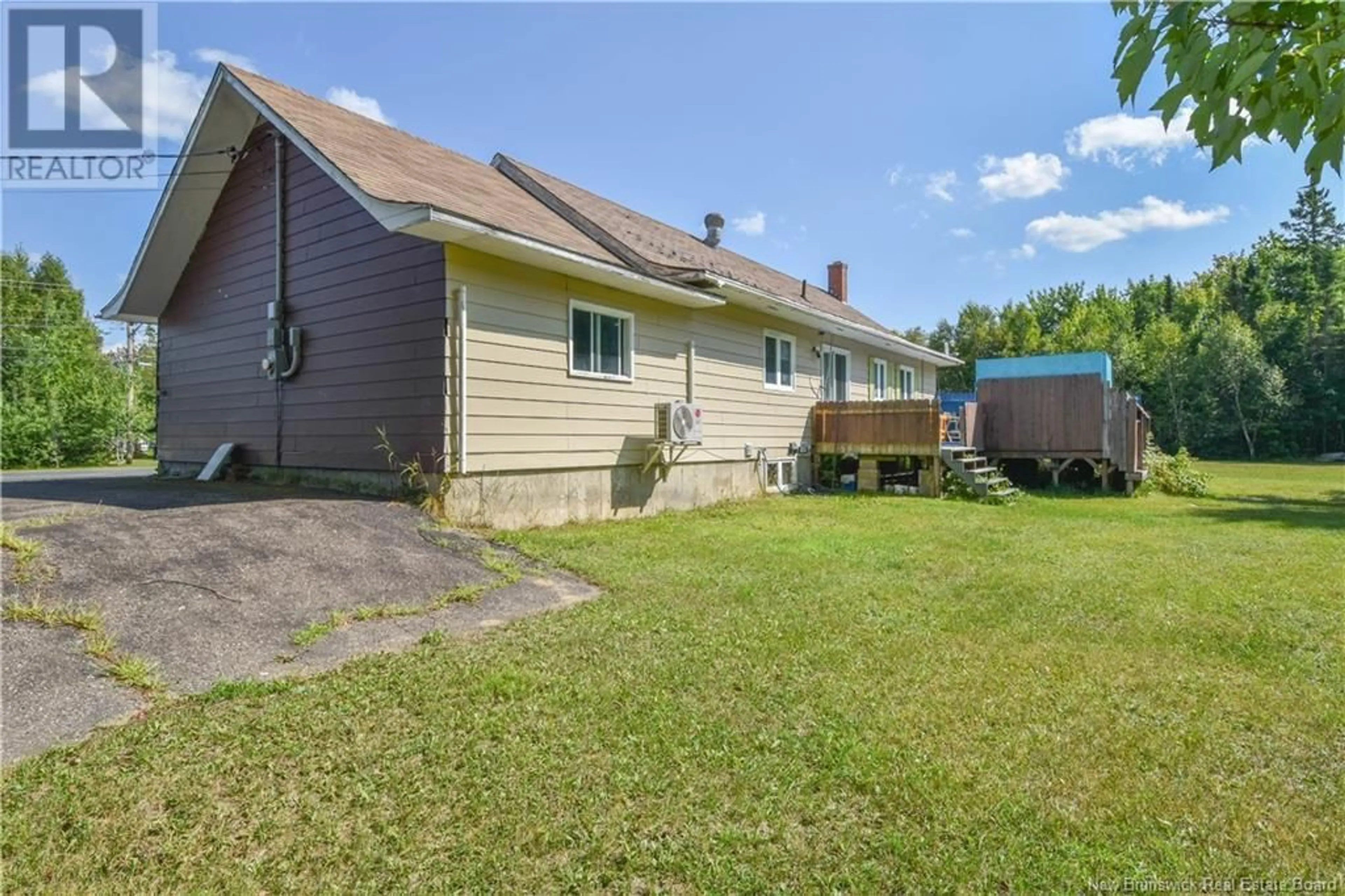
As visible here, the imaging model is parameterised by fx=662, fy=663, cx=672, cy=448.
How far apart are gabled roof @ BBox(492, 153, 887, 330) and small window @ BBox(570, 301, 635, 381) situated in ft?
3.92

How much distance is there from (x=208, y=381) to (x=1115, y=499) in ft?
50.2

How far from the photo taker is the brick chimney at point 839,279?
19.9 metres

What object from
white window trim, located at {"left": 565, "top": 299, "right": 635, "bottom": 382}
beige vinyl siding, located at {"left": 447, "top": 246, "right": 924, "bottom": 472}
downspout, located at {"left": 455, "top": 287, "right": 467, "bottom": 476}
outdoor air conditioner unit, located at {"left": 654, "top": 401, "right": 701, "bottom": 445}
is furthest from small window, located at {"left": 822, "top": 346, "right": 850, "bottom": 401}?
downspout, located at {"left": 455, "top": 287, "right": 467, "bottom": 476}

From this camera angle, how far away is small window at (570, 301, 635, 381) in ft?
27.9

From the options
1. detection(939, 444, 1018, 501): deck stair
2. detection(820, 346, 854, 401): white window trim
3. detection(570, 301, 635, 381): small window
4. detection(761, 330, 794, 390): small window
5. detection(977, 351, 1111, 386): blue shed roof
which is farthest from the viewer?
detection(977, 351, 1111, 386): blue shed roof

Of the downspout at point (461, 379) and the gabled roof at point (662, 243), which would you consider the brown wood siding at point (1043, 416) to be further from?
the downspout at point (461, 379)

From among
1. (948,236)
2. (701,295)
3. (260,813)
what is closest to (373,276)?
(701,295)

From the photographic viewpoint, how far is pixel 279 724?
109 inches

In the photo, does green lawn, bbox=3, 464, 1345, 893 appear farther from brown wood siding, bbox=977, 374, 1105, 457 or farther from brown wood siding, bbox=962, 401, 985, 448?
brown wood siding, bbox=977, 374, 1105, 457

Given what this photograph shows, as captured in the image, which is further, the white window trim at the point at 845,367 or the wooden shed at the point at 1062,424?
the white window trim at the point at 845,367

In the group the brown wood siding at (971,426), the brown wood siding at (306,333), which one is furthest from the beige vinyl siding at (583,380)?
the brown wood siding at (971,426)

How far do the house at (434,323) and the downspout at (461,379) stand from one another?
0.02m

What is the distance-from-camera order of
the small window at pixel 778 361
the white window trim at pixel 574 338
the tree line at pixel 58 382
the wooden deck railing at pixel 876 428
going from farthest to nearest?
the tree line at pixel 58 382
the small window at pixel 778 361
the wooden deck railing at pixel 876 428
the white window trim at pixel 574 338

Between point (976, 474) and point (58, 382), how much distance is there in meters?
26.9
